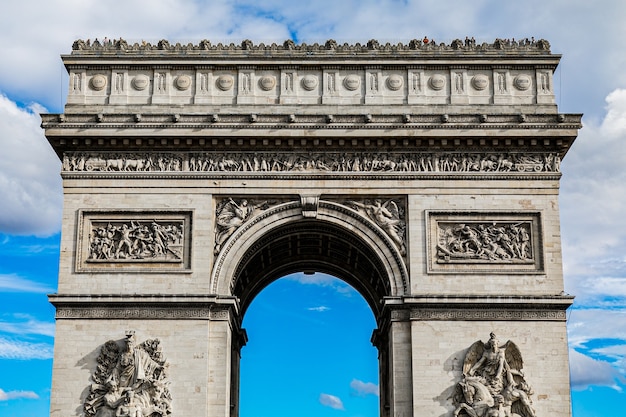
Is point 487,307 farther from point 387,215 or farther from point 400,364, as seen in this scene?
point 387,215

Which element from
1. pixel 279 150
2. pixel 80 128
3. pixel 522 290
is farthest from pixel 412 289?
pixel 80 128

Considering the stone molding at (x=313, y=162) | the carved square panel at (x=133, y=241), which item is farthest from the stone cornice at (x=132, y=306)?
the stone molding at (x=313, y=162)

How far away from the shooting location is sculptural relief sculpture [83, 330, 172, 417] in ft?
103

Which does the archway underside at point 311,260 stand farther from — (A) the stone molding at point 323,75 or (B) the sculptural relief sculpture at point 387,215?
(A) the stone molding at point 323,75

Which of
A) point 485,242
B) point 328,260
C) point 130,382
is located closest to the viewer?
point 130,382

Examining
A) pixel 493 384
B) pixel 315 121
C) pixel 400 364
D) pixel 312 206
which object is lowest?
pixel 493 384

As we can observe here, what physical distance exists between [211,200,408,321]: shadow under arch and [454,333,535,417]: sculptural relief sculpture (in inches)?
121

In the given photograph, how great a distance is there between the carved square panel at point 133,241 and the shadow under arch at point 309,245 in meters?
1.36

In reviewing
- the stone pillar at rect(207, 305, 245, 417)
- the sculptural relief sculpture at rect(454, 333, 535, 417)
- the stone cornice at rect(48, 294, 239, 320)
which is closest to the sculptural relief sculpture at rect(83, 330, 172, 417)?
the stone cornice at rect(48, 294, 239, 320)

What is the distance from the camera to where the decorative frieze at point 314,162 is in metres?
33.8

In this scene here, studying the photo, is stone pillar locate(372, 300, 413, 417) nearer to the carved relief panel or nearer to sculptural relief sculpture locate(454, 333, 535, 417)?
sculptural relief sculpture locate(454, 333, 535, 417)

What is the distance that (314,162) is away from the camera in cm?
3397

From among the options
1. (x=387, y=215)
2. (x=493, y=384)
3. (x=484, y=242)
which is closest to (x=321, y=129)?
(x=387, y=215)

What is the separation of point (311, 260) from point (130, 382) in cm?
960
